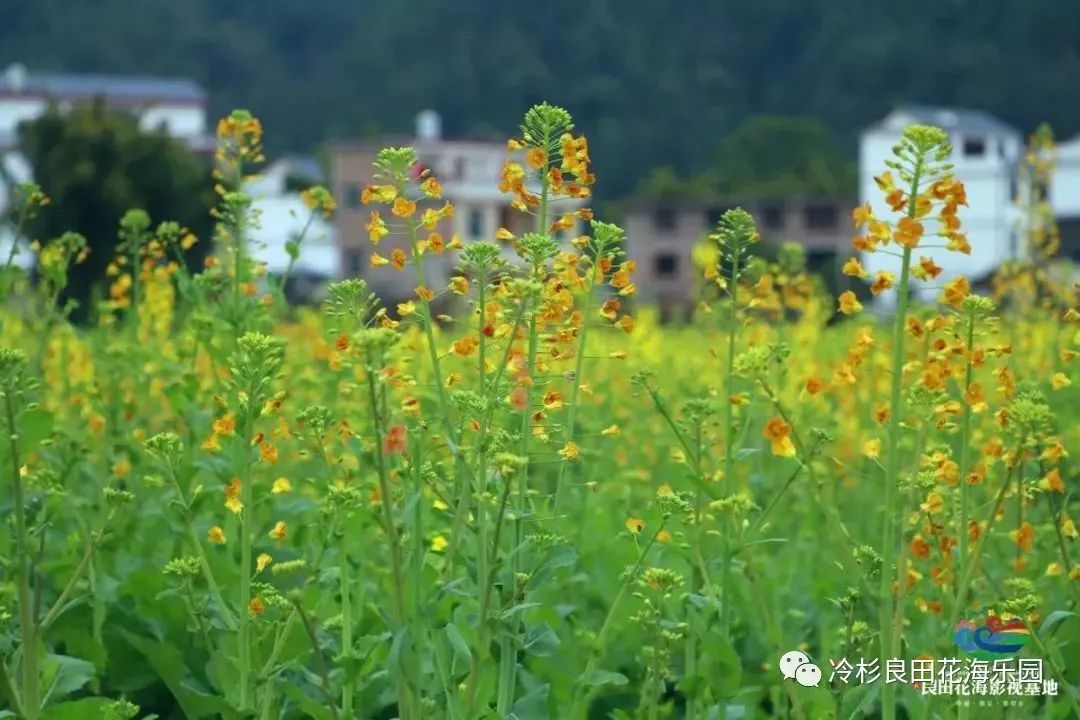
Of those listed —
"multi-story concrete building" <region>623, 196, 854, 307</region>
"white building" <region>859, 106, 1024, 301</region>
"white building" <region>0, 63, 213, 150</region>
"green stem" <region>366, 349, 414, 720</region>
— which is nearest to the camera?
"green stem" <region>366, 349, 414, 720</region>

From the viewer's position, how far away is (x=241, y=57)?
313 ft

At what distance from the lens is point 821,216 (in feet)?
190

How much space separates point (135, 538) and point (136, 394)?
886 mm

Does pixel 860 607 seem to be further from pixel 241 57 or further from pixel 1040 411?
pixel 241 57

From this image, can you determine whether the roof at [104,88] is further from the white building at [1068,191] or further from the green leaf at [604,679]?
the green leaf at [604,679]

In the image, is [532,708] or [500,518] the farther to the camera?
[532,708]

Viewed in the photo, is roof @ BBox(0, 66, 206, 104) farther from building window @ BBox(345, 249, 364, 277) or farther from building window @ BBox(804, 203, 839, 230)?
building window @ BBox(804, 203, 839, 230)

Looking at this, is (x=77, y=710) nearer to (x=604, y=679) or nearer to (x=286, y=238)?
(x=604, y=679)

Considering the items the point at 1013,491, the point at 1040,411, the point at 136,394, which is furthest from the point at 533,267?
the point at 136,394

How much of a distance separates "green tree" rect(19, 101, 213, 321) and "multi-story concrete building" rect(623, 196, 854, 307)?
26.4 metres

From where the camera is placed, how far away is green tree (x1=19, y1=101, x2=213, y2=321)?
29.7 meters

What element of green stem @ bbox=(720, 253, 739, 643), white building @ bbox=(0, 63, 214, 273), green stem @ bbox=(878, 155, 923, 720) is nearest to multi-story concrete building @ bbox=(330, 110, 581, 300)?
white building @ bbox=(0, 63, 214, 273)

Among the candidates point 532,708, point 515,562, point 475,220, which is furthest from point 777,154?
point 515,562

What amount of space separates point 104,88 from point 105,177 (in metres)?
50.3
